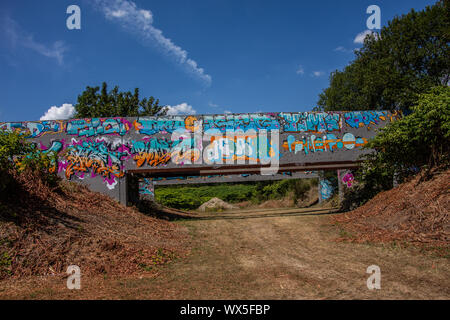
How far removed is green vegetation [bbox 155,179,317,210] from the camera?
32469mm


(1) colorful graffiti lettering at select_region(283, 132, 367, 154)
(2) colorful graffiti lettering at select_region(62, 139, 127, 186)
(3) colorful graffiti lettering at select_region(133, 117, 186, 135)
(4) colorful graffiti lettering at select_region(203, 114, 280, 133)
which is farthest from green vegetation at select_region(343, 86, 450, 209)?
(2) colorful graffiti lettering at select_region(62, 139, 127, 186)

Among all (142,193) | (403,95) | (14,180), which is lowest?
(142,193)

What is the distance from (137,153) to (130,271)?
330 inches

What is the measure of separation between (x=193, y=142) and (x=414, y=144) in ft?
28.0

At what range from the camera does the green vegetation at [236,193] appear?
1278 inches

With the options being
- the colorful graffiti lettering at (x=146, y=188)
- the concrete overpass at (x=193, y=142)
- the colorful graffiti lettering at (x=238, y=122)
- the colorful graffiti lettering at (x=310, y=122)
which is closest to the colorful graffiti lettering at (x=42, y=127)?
the concrete overpass at (x=193, y=142)

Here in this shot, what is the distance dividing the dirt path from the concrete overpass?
5.90 m

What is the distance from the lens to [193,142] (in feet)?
45.4

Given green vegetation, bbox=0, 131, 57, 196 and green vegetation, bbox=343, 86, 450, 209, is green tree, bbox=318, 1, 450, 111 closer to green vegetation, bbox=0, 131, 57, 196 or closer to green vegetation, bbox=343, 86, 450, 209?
green vegetation, bbox=343, 86, 450, 209

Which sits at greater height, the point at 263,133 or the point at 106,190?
the point at 263,133

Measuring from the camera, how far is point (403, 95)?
62.7 feet

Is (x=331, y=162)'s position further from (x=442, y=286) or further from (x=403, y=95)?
(x=442, y=286)

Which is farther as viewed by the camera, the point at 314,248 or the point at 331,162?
the point at 331,162

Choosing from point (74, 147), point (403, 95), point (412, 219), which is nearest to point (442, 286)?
point (412, 219)
